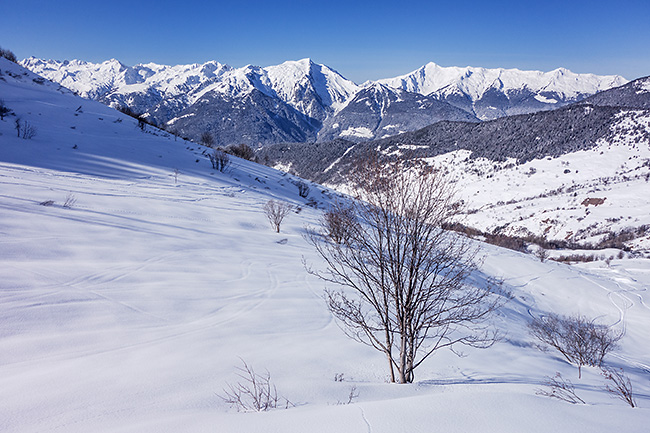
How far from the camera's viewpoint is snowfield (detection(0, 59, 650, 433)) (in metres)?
2.95

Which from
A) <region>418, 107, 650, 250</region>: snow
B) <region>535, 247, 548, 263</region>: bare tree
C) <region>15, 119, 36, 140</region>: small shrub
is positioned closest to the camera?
<region>15, 119, 36, 140</region>: small shrub

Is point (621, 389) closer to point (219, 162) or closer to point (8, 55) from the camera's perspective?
point (219, 162)

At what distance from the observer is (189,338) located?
5.39 m

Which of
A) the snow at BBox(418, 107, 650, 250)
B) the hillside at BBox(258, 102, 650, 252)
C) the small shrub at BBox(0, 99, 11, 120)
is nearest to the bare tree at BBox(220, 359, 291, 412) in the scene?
the small shrub at BBox(0, 99, 11, 120)

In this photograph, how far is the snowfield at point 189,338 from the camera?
295 centimetres

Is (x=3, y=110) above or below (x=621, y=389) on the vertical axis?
above

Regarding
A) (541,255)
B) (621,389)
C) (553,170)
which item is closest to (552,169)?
(553,170)

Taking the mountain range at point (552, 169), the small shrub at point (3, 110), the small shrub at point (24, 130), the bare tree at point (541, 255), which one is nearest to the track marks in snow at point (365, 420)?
the small shrub at point (24, 130)

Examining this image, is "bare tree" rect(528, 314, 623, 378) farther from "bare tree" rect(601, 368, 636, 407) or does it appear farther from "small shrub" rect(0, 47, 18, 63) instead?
"small shrub" rect(0, 47, 18, 63)

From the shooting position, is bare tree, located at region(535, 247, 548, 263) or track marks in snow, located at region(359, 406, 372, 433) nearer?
track marks in snow, located at region(359, 406, 372, 433)

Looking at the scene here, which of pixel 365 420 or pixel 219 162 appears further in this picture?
pixel 219 162

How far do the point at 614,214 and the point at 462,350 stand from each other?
79.0 m

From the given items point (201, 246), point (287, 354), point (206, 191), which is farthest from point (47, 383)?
point (206, 191)

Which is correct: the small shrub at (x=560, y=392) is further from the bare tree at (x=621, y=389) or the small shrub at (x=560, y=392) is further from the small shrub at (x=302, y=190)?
the small shrub at (x=302, y=190)
